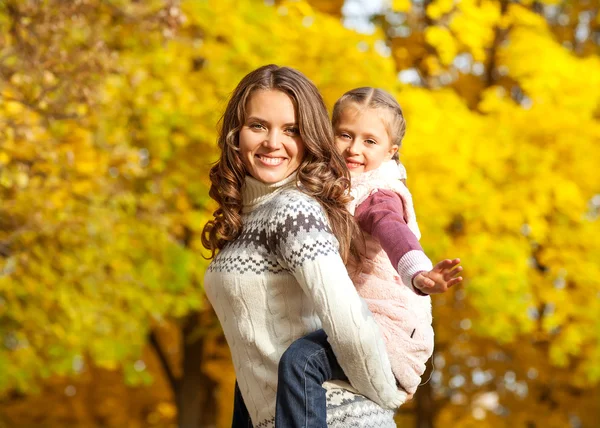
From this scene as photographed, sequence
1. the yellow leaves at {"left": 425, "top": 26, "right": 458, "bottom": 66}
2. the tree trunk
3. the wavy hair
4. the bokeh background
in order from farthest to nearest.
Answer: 1. the tree trunk
2. the yellow leaves at {"left": 425, "top": 26, "right": 458, "bottom": 66}
3. the bokeh background
4. the wavy hair

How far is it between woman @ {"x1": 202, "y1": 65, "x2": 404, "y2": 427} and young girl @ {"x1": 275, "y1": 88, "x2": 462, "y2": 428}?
7 centimetres

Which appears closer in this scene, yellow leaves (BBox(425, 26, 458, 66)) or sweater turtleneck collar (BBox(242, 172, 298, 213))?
sweater turtleneck collar (BBox(242, 172, 298, 213))

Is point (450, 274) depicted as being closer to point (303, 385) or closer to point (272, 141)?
point (303, 385)

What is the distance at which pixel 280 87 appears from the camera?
2711 mm

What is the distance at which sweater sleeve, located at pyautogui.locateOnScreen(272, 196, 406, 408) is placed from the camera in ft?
8.14

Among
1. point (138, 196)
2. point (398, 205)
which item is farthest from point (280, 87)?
point (138, 196)

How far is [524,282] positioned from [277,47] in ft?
13.2

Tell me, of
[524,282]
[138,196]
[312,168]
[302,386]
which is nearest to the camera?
[302,386]

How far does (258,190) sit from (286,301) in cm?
33

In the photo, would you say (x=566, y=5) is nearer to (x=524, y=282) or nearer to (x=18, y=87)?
(x=524, y=282)

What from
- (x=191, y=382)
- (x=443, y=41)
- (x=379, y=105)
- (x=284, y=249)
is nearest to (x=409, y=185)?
(x=443, y=41)

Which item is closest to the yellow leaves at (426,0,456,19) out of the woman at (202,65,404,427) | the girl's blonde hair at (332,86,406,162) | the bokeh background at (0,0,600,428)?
the bokeh background at (0,0,600,428)

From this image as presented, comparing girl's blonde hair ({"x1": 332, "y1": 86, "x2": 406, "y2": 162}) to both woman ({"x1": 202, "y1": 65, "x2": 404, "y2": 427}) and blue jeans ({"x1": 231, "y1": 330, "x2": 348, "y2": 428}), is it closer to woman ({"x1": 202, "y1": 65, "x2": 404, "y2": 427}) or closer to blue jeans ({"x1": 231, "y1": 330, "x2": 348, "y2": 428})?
woman ({"x1": 202, "y1": 65, "x2": 404, "y2": 427})

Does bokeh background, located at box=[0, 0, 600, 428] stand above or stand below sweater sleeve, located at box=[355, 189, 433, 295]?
below
